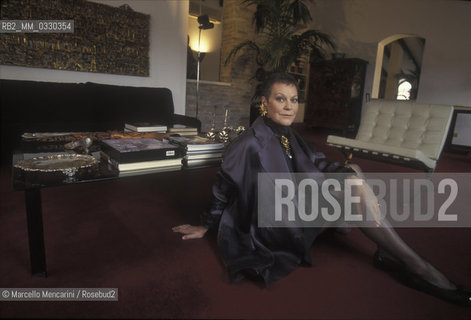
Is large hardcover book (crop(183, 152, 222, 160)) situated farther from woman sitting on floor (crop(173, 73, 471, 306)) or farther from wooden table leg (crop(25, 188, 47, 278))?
wooden table leg (crop(25, 188, 47, 278))

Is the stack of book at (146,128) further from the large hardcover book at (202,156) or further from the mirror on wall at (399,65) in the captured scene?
the mirror on wall at (399,65)

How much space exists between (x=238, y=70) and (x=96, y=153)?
480 cm

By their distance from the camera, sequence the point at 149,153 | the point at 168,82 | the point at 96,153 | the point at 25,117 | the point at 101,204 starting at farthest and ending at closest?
the point at 168,82
the point at 25,117
the point at 101,204
the point at 96,153
the point at 149,153

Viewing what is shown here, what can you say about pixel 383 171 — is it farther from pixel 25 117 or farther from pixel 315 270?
pixel 25 117

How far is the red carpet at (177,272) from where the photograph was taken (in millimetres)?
1214

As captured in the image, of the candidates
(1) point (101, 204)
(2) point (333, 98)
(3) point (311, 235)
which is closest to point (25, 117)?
(1) point (101, 204)

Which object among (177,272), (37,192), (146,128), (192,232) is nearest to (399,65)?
(146,128)

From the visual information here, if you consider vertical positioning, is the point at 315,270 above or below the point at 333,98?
below

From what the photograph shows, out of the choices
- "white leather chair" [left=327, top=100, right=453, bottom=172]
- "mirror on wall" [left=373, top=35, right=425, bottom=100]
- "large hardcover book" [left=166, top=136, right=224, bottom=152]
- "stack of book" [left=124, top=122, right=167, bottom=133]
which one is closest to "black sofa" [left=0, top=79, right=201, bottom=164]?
"stack of book" [left=124, top=122, right=167, bottom=133]

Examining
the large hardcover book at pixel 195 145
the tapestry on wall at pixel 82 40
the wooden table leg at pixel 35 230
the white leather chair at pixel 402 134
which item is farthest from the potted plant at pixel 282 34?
the wooden table leg at pixel 35 230

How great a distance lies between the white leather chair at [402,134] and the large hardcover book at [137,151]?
1789 mm

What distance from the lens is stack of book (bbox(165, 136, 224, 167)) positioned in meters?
1.64

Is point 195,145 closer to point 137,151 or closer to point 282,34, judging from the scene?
point 137,151

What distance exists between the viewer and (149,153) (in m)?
1.51
